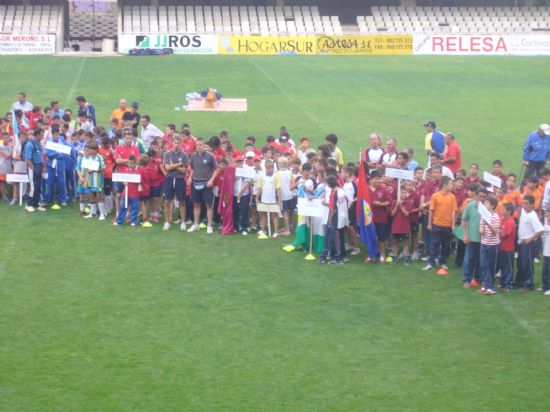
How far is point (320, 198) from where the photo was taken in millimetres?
17281

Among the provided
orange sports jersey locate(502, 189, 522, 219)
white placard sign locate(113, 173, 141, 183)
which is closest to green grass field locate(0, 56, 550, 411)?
white placard sign locate(113, 173, 141, 183)

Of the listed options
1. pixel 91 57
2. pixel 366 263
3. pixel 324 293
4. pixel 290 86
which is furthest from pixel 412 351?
pixel 91 57

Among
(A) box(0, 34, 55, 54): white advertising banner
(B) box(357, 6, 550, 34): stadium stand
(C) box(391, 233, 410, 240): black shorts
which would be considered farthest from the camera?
(B) box(357, 6, 550, 34): stadium stand

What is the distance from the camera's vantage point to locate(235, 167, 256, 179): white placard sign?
734 inches

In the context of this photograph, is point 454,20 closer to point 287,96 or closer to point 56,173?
point 287,96

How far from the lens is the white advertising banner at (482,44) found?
52.4 metres

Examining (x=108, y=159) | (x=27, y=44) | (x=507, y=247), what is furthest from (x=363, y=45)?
(x=507, y=247)

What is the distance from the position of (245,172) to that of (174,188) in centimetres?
149

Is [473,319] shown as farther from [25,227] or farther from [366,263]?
[25,227]

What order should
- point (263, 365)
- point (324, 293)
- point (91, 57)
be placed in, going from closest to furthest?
point (263, 365)
point (324, 293)
point (91, 57)

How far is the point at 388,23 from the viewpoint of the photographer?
63.2 meters

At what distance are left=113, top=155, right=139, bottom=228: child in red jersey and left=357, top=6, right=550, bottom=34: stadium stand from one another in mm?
44595

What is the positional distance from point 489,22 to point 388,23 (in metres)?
6.61

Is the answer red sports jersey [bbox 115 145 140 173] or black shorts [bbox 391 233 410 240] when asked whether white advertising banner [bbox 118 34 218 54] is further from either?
black shorts [bbox 391 233 410 240]
